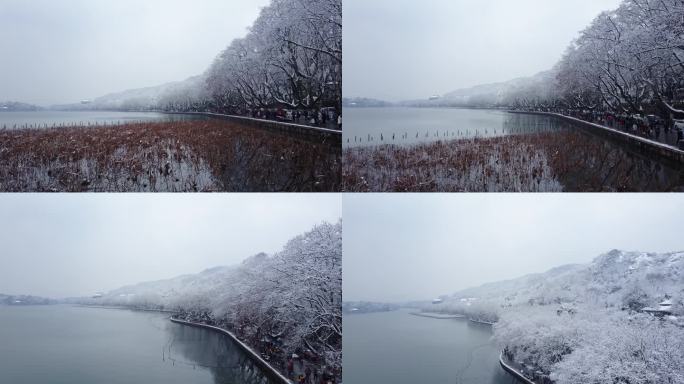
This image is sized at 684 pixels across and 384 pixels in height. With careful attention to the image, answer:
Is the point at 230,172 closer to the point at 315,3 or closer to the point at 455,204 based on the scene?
the point at 315,3

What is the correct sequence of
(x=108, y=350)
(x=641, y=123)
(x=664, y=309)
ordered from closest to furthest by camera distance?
(x=664, y=309)
(x=641, y=123)
(x=108, y=350)

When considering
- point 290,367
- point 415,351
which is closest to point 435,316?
point 415,351

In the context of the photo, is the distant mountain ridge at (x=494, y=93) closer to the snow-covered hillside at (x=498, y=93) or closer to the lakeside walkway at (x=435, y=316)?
the snow-covered hillside at (x=498, y=93)

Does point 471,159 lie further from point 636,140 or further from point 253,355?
point 253,355

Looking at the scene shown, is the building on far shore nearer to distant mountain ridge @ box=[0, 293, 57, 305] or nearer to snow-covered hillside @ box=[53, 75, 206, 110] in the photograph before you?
snow-covered hillside @ box=[53, 75, 206, 110]

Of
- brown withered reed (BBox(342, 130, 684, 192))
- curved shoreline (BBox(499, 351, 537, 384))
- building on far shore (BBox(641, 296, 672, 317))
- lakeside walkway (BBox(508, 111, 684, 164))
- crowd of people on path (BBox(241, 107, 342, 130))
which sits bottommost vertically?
curved shoreline (BBox(499, 351, 537, 384))

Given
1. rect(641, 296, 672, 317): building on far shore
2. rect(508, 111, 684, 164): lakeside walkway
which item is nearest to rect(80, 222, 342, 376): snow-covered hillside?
rect(508, 111, 684, 164): lakeside walkway

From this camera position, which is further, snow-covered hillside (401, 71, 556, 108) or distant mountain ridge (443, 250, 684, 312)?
snow-covered hillside (401, 71, 556, 108)
